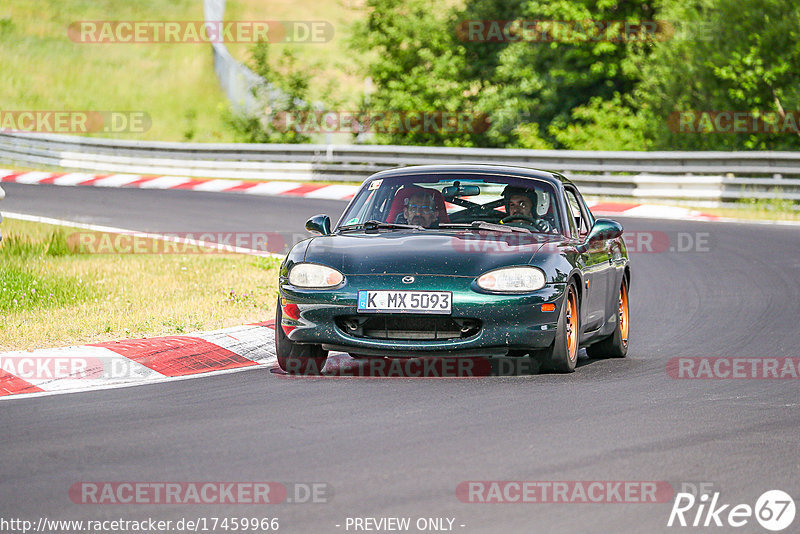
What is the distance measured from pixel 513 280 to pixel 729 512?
330 centimetres

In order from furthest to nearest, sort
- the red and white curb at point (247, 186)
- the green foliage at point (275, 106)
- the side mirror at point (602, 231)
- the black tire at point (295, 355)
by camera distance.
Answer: the green foliage at point (275, 106)
the red and white curb at point (247, 186)
the side mirror at point (602, 231)
the black tire at point (295, 355)

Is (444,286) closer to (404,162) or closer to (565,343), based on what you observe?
(565,343)

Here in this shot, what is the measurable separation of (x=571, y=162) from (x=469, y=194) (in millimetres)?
17324

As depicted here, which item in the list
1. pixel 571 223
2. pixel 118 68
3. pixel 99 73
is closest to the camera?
pixel 571 223

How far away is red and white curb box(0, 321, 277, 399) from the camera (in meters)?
8.14

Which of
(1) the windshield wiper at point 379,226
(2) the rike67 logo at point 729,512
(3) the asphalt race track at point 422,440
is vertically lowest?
(3) the asphalt race track at point 422,440

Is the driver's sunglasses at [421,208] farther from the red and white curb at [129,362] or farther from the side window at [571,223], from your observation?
the red and white curb at [129,362]

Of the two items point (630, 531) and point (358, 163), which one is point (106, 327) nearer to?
point (630, 531)

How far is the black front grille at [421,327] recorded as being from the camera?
27.1 ft

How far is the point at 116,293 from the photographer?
39.9ft

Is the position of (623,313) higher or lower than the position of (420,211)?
lower

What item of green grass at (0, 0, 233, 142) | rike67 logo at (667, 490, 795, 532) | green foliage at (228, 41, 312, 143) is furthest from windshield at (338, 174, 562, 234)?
green grass at (0, 0, 233, 142)

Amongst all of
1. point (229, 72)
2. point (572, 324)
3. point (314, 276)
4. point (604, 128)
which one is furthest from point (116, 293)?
point (229, 72)

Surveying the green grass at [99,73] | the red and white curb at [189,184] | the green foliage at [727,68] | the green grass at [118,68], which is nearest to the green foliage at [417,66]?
the green foliage at [727,68]
